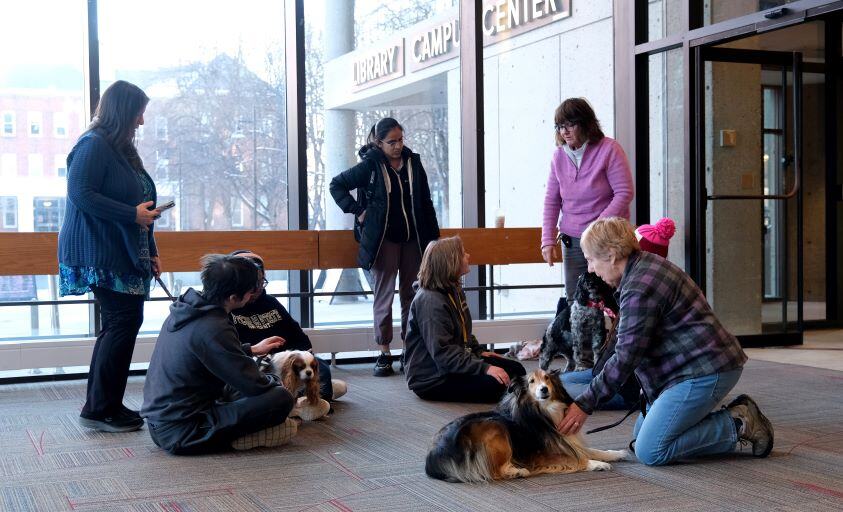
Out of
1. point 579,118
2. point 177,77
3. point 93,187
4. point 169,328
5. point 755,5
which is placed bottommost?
point 169,328

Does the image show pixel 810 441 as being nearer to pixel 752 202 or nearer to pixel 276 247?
pixel 752 202

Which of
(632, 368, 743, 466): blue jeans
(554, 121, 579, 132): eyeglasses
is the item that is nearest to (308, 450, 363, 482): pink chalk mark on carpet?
(632, 368, 743, 466): blue jeans

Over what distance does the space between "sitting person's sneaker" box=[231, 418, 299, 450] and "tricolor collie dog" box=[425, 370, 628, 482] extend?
773 millimetres

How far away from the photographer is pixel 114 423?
162 inches

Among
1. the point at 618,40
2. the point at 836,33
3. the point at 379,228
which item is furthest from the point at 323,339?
the point at 836,33

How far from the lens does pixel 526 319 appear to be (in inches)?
272

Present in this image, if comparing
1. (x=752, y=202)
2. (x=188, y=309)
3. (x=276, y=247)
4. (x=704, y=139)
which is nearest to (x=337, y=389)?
(x=188, y=309)

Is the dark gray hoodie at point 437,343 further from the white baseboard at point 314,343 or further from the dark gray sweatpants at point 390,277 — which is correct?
the white baseboard at point 314,343

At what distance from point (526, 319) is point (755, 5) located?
2652 millimetres

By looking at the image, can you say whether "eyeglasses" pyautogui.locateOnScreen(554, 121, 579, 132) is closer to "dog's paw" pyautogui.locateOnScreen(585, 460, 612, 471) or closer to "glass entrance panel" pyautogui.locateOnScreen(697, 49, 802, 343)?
"glass entrance panel" pyautogui.locateOnScreen(697, 49, 802, 343)

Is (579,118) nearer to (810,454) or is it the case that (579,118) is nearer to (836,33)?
(810,454)

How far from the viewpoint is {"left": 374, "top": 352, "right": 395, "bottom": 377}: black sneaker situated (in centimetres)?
588

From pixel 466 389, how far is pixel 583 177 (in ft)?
4.84

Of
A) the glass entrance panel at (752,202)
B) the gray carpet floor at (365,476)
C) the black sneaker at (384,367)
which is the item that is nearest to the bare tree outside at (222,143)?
the black sneaker at (384,367)
